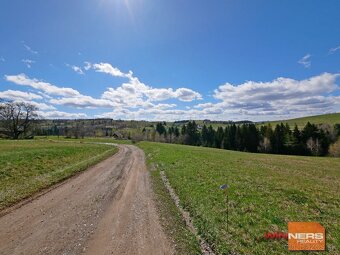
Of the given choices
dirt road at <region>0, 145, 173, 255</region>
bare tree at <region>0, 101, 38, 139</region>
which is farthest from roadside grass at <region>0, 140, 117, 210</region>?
bare tree at <region>0, 101, 38, 139</region>

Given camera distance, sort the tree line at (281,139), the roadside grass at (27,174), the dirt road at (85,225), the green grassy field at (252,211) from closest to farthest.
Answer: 1. the dirt road at (85,225)
2. the green grassy field at (252,211)
3. the roadside grass at (27,174)
4. the tree line at (281,139)

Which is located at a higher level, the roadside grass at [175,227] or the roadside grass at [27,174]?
the roadside grass at [27,174]

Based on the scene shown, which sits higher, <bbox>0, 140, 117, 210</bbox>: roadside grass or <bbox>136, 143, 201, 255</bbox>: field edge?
<bbox>0, 140, 117, 210</bbox>: roadside grass

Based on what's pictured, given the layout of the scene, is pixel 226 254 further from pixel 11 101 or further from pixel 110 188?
pixel 11 101

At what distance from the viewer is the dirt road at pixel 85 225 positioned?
7.02 metres

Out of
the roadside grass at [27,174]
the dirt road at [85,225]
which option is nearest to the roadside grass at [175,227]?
the dirt road at [85,225]

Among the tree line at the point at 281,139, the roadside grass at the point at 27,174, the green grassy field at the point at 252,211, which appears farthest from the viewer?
the tree line at the point at 281,139

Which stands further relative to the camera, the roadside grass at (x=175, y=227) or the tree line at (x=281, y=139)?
the tree line at (x=281, y=139)

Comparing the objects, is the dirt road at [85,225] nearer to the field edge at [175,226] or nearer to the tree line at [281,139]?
the field edge at [175,226]

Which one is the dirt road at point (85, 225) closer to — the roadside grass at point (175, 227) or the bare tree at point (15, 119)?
the roadside grass at point (175, 227)

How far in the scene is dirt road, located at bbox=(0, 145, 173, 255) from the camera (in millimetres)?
7016

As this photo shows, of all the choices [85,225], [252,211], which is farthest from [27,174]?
[252,211]

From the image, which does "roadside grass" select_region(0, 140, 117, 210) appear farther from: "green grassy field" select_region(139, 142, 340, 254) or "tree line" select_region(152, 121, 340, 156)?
"tree line" select_region(152, 121, 340, 156)

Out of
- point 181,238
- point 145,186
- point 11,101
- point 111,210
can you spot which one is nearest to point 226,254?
point 181,238
